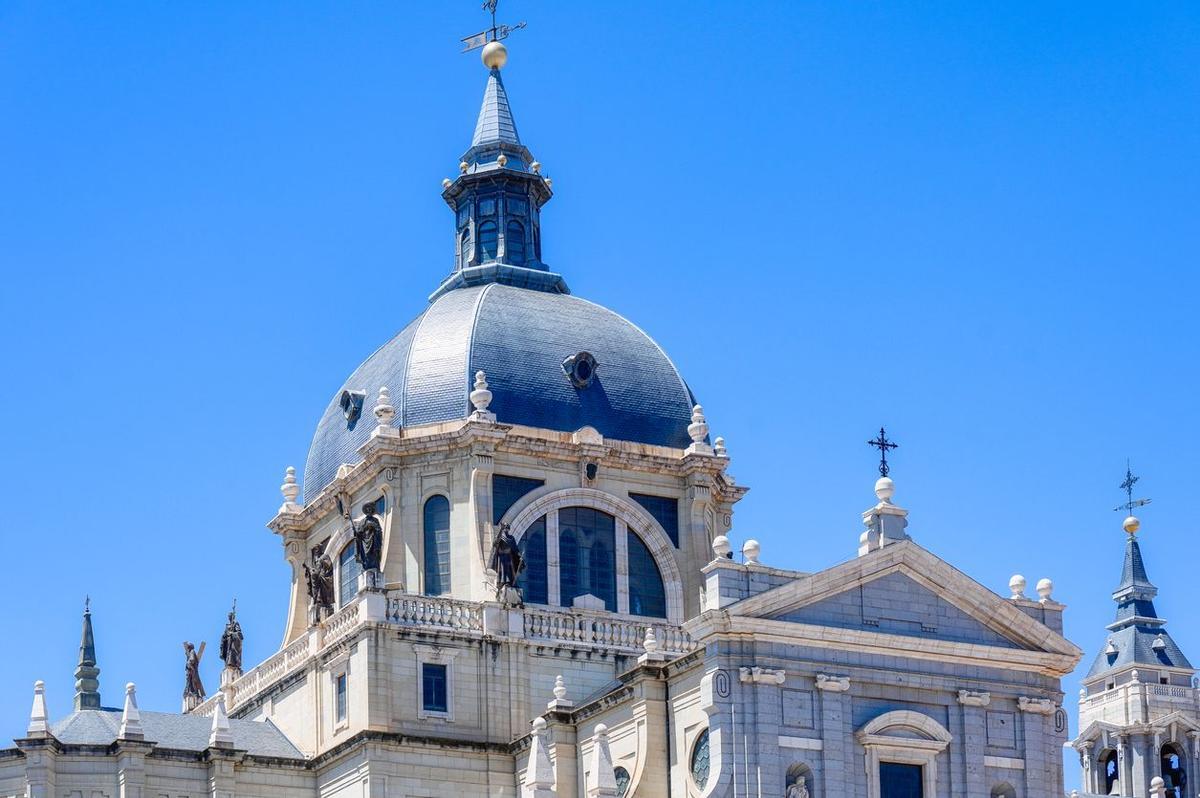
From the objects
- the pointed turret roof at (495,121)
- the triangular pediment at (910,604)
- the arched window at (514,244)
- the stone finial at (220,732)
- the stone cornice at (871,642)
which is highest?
the pointed turret roof at (495,121)

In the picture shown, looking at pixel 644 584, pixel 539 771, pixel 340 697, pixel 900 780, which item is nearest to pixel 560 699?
pixel 539 771

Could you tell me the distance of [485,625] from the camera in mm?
65688

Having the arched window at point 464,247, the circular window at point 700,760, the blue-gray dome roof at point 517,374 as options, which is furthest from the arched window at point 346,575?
the circular window at point 700,760

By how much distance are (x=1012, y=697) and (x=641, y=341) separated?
20.0m

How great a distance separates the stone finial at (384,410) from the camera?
70.1m

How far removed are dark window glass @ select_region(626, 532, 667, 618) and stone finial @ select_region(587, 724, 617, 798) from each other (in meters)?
12.6

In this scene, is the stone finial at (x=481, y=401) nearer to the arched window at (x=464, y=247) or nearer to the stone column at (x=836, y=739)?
the arched window at (x=464, y=247)

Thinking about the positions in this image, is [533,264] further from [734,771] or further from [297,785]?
[734,771]

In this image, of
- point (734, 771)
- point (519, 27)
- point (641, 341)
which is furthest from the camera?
point (519, 27)

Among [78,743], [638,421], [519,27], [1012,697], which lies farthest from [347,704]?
[519,27]

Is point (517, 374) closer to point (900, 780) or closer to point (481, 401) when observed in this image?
point (481, 401)

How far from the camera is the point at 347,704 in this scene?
6512 cm

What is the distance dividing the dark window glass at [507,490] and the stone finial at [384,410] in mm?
3553

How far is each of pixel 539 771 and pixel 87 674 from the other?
57.8ft
